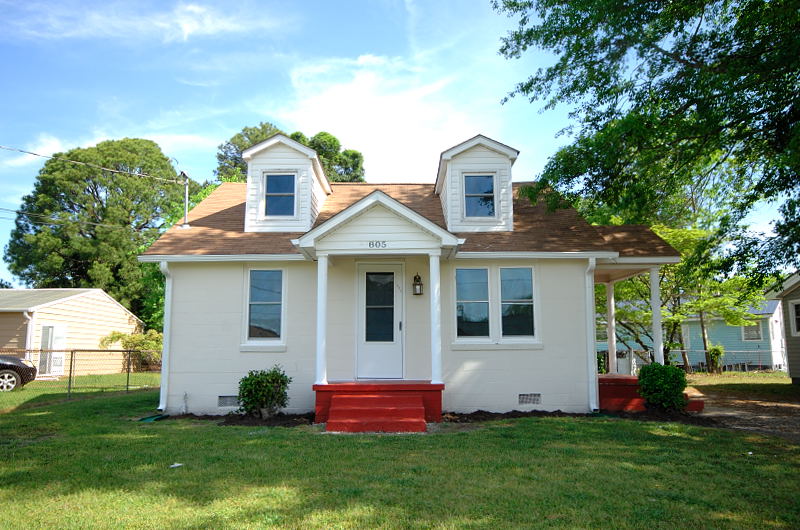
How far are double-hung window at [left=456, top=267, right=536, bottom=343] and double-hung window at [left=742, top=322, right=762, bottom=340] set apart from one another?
25620 mm

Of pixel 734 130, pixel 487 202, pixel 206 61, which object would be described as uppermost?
pixel 206 61

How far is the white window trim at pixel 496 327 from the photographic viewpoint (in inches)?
423

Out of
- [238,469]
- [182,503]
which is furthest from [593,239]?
[182,503]

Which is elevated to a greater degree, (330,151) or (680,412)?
(330,151)

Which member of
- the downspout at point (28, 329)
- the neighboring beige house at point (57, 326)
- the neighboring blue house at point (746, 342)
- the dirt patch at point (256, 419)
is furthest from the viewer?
the neighboring blue house at point (746, 342)

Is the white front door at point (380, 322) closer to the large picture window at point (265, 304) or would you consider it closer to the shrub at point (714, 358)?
the large picture window at point (265, 304)

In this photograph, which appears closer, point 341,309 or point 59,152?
point 341,309

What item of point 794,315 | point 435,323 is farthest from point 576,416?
point 794,315

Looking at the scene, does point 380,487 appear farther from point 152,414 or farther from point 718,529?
point 152,414

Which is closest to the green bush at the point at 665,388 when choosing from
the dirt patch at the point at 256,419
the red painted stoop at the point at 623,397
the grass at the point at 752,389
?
the red painted stoop at the point at 623,397

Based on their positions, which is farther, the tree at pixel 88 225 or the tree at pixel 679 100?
the tree at pixel 88 225

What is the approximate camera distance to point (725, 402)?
12820 mm

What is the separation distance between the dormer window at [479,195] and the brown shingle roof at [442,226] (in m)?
0.58

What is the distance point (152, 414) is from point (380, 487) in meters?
7.00
